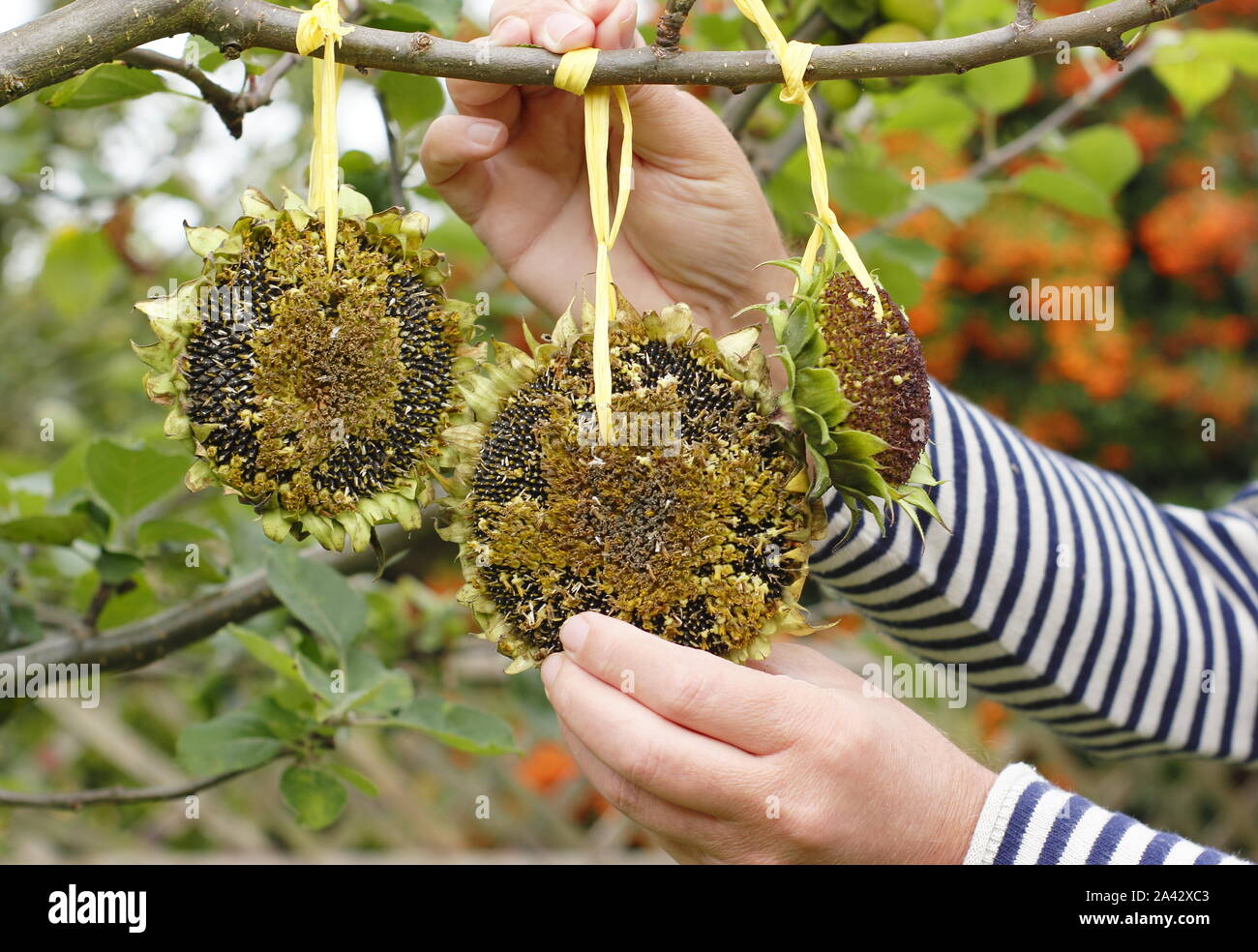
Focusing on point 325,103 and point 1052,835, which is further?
point 1052,835

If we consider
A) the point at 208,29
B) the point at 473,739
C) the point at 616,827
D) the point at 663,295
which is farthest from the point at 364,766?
the point at 208,29

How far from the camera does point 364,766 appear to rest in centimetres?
330

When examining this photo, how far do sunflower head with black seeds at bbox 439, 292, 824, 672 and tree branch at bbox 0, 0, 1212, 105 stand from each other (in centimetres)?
14

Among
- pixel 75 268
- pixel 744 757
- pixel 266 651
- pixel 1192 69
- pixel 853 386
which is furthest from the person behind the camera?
pixel 75 268

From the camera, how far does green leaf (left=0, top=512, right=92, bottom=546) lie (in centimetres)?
94

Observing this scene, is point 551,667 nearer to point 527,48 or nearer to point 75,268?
point 527,48

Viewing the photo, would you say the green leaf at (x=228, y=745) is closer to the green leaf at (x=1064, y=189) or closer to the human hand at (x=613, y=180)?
the human hand at (x=613, y=180)

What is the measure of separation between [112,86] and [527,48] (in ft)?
1.48

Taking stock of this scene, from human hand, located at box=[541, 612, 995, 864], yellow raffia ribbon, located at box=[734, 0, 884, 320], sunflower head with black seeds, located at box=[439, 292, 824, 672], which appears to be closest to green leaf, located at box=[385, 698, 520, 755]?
human hand, located at box=[541, 612, 995, 864]

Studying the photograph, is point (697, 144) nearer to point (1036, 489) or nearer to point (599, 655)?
point (599, 655)

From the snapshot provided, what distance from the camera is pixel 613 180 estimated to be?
874 mm

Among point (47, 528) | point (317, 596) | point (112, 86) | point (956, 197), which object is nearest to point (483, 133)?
point (112, 86)

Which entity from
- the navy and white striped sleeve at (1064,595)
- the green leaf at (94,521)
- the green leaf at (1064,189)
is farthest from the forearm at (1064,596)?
the green leaf at (94,521)

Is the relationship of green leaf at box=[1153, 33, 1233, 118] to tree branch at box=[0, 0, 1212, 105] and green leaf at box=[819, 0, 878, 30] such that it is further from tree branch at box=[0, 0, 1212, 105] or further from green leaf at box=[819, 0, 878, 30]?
tree branch at box=[0, 0, 1212, 105]
